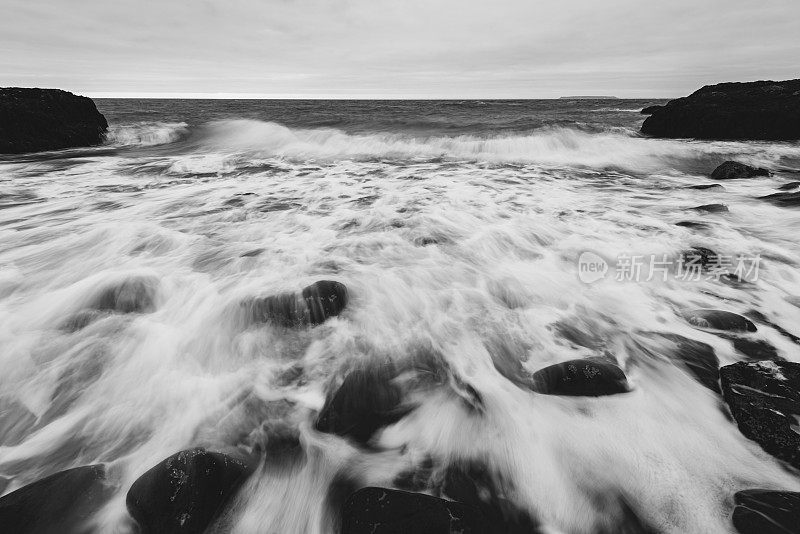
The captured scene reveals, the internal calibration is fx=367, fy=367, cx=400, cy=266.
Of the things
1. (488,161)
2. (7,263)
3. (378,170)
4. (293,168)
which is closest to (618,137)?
(488,161)

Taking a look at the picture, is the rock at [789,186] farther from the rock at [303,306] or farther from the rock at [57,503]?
the rock at [57,503]

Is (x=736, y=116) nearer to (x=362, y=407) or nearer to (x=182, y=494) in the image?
(x=362, y=407)

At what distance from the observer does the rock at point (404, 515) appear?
149 cm

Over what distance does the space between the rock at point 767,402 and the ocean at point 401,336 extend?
78mm

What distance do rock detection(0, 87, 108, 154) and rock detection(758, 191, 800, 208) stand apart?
20.1 meters

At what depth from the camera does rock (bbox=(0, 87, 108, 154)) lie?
Result: 12.3 meters

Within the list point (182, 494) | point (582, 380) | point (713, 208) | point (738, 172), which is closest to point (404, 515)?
point (182, 494)

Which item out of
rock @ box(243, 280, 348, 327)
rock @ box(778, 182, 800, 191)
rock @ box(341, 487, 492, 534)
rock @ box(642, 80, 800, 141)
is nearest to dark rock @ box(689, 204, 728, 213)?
rock @ box(778, 182, 800, 191)

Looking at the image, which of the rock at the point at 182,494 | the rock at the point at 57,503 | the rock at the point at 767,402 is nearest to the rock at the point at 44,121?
the rock at the point at 57,503

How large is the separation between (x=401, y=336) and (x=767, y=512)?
216 cm

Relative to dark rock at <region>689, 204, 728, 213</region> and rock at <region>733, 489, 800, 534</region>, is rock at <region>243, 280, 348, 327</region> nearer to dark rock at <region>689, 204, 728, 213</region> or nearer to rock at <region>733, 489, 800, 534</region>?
rock at <region>733, 489, 800, 534</region>

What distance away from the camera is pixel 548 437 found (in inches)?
83.7

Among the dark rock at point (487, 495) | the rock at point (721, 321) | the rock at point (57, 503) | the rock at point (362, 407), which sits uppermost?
the rock at point (721, 321)

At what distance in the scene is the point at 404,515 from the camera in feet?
4.94
